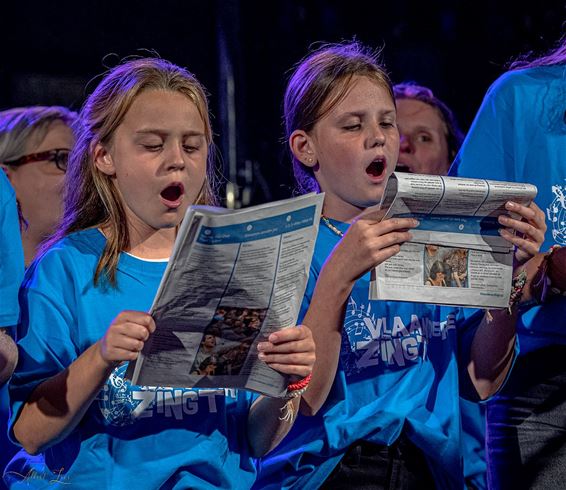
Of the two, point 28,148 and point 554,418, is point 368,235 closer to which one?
point 554,418

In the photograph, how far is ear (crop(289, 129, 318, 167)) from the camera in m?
2.31

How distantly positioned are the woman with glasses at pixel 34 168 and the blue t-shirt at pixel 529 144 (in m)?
1.41

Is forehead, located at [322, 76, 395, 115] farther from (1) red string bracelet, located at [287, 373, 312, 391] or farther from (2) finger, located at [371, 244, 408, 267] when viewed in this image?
(1) red string bracelet, located at [287, 373, 312, 391]

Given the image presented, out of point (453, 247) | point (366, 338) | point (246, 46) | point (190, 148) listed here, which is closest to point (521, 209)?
point (453, 247)

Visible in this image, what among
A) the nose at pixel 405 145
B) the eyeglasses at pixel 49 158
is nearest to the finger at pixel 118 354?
the eyeglasses at pixel 49 158

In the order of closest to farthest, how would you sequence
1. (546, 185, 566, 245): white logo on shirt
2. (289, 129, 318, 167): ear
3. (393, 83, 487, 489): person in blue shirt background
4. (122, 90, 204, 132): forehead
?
(122, 90, 204, 132): forehead → (546, 185, 566, 245): white logo on shirt → (289, 129, 318, 167): ear → (393, 83, 487, 489): person in blue shirt background

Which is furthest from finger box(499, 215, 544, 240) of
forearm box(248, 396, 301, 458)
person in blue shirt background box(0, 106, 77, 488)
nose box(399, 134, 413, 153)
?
person in blue shirt background box(0, 106, 77, 488)

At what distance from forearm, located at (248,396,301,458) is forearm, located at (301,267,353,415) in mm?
75

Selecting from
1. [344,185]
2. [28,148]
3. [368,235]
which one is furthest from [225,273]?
[28,148]

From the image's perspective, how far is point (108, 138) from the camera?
206 cm

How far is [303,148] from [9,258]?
800 millimetres

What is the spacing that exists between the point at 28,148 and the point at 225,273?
5.43ft

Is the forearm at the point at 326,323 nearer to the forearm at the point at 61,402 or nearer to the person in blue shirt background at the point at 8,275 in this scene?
the forearm at the point at 61,402

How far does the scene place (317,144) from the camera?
7.53 feet
